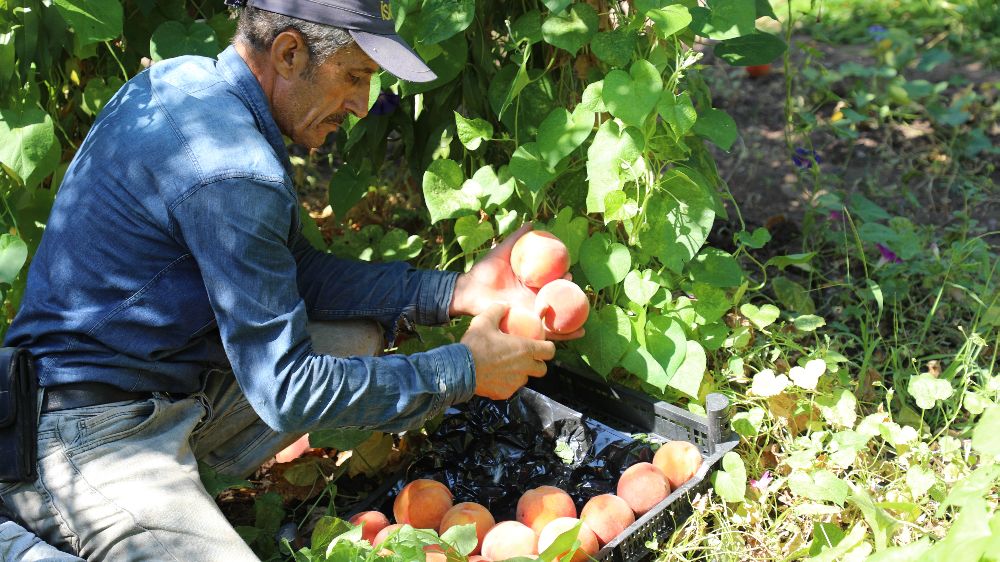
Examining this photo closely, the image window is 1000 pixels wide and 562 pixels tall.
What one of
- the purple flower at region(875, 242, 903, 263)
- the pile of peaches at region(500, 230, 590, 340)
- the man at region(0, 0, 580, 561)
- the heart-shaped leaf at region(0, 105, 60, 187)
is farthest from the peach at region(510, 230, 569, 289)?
the purple flower at region(875, 242, 903, 263)

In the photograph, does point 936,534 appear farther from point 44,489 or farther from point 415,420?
point 44,489

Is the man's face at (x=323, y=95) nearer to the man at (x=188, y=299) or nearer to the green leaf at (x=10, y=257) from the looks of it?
the man at (x=188, y=299)

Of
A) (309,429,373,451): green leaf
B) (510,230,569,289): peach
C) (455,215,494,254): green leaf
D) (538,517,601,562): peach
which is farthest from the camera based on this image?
(455,215,494,254): green leaf

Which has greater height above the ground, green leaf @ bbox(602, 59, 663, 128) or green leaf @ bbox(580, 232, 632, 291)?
green leaf @ bbox(602, 59, 663, 128)

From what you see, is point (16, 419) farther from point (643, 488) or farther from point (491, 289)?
point (643, 488)

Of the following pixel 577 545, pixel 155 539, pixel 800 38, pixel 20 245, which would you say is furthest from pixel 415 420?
pixel 800 38

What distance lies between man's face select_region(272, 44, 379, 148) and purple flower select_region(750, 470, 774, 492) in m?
1.09

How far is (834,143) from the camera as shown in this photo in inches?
153

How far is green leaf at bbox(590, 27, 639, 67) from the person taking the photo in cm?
214

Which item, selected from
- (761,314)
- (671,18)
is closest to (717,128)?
(671,18)

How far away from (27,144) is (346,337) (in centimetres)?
79

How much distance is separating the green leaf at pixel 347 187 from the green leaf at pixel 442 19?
1.96 ft

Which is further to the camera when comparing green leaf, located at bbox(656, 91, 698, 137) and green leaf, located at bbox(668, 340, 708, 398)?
green leaf, located at bbox(668, 340, 708, 398)

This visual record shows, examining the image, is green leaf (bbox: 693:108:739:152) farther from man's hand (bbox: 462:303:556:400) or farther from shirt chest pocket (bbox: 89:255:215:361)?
shirt chest pocket (bbox: 89:255:215:361)
